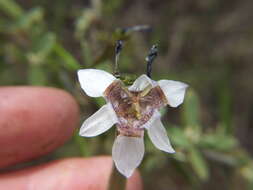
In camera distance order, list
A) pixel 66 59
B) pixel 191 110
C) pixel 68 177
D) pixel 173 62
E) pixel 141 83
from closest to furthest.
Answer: pixel 141 83
pixel 68 177
pixel 66 59
pixel 191 110
pixel 173 62

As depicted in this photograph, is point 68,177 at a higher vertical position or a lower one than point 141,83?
lower

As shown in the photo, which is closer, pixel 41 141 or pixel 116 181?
pixel 116 181

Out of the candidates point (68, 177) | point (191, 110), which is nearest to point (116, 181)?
point (68, 177)

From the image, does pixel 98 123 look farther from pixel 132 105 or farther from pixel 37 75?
pixel 37 75

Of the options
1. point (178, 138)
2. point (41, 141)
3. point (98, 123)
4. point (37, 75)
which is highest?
point (98, 123)

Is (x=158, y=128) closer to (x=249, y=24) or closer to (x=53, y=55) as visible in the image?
(x=53, y=55)

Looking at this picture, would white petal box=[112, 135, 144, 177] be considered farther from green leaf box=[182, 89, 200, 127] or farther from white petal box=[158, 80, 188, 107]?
green leaf box=[182, 89, 200, 127]

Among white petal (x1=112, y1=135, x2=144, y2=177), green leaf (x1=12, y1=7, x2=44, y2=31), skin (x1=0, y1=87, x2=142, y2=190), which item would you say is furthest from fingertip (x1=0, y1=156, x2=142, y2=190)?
green leaf (x1=12, y1=7, x2=44, y2=31)
